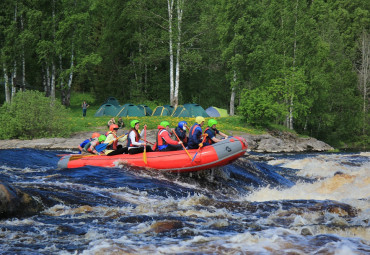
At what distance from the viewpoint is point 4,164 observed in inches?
555

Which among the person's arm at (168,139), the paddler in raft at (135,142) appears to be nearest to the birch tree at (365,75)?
the person's arm at (168,139)

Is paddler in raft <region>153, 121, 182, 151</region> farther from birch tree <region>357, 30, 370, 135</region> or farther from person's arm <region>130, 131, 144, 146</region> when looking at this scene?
birch tree <region>357, 30, 370, 135</region>

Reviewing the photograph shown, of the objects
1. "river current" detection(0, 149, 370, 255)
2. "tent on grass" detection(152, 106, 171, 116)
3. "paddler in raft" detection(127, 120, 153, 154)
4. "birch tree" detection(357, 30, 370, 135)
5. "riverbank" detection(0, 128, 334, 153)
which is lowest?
"riverbank" detection(0, 128, 334, 153)

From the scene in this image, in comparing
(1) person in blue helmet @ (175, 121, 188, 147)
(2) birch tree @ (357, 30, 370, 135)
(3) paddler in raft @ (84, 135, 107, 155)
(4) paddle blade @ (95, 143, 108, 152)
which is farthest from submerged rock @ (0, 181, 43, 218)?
(2) birch tree @ (357, 30, 370, 135)

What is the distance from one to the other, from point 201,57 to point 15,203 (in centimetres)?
2602

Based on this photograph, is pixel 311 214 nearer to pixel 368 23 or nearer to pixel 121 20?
pixel 121 20

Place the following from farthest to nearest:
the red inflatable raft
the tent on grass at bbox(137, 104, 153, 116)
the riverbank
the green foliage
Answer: the tent on grass at bbox(137, 104, 153, 116)
the green foliage
the riverbank
the red inflatable raft

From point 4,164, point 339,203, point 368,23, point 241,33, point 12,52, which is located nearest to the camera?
point 339,203

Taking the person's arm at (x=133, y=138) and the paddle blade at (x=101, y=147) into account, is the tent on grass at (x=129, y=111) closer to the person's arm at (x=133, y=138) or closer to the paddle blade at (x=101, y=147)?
the paddle blade at (x=101, y=147)

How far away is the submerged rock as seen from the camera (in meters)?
6.96

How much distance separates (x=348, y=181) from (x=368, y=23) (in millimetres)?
40389

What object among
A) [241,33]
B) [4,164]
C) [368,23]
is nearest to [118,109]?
[241,33]

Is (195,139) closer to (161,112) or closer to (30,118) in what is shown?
(30,118)

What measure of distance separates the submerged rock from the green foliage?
16.4 m
